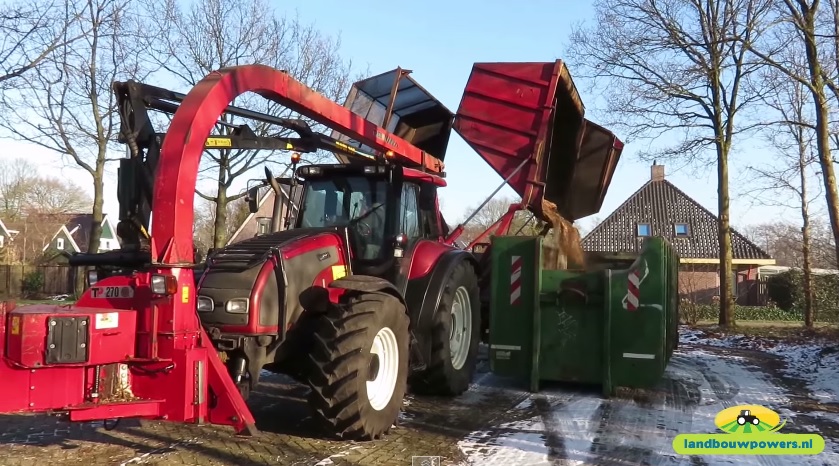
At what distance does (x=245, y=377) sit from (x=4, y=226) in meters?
51.7

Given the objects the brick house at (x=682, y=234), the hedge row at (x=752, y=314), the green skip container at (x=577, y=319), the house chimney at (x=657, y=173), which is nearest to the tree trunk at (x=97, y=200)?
the green skip container at (x=577, y=319)

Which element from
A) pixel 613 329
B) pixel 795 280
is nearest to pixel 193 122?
pixel 613 329

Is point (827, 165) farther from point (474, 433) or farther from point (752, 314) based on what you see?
point (752, 314)

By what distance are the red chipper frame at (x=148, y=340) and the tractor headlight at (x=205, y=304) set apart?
574mm

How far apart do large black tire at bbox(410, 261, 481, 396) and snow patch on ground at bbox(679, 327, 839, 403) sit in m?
3.67

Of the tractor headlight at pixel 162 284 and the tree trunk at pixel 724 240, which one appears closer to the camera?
the tractor headlight at pixel 162 284

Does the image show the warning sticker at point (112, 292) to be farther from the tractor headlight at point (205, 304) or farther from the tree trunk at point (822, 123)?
the tree trunk at point (822, 123)

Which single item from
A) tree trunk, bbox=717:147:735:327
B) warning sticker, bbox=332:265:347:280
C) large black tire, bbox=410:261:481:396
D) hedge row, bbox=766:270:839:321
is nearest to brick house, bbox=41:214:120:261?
hedge row, bbox=766:270:839:321

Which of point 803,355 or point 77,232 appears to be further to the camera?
point 77,232

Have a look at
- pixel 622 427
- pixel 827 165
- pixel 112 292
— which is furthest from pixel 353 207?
pixel 827 165

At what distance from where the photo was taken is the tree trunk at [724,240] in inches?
612

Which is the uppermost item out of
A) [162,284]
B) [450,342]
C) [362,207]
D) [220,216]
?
[220,216]

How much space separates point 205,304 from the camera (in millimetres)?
5160

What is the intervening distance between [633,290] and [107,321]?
196 inches
